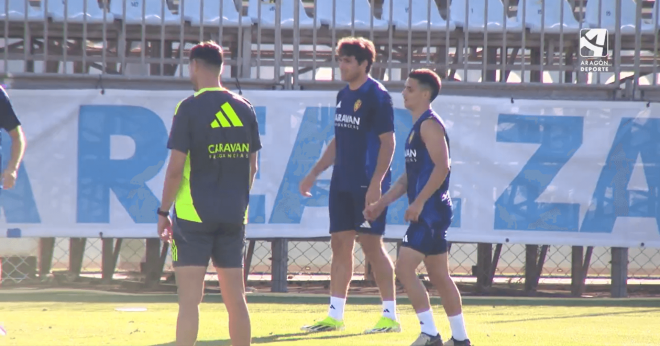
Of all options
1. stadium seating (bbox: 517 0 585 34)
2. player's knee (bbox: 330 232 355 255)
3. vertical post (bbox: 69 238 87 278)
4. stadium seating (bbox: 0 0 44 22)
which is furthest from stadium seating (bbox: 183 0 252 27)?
player's knee (bbox: 330 232 355 255)

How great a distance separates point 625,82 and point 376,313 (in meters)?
4.10

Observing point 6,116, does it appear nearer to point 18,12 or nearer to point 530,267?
point 18,12

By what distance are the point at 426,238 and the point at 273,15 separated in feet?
16.4

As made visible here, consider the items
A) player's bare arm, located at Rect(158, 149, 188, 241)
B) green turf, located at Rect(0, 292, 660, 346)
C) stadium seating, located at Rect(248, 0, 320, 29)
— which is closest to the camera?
player's bare arm, located at Rect(158, 149, 188, 241)

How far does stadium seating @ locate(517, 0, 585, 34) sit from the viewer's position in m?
9.70

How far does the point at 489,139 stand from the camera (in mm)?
9406

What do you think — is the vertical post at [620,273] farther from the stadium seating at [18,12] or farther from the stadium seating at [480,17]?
the stadium seating at [18,12]

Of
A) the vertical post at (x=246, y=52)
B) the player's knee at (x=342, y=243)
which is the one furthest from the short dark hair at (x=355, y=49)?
the vertical post at (x=246, y=52)

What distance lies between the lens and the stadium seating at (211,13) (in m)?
9.45

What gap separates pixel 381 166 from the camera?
6055 mm

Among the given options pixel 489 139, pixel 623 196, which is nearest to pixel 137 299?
pixel 489 139

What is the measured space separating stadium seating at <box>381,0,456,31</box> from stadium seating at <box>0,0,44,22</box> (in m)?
3.75

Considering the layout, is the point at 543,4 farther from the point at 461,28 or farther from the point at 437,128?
the point at 437,128

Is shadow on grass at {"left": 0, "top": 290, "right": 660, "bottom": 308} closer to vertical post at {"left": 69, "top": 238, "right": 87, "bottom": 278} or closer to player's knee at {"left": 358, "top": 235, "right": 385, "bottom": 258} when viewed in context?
vertical post at {"left": 69, "top": 238, "right": 87, "bottom": 278}
